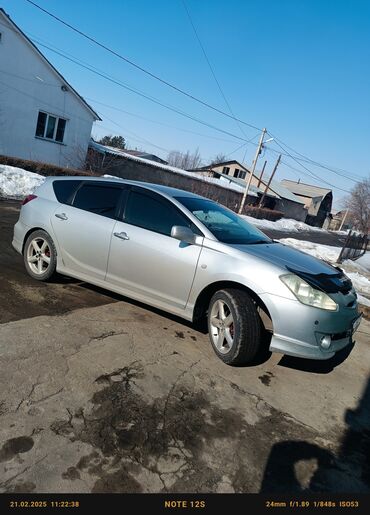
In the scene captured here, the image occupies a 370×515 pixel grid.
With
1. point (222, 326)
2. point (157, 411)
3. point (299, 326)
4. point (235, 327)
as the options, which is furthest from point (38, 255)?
point (299, 326)

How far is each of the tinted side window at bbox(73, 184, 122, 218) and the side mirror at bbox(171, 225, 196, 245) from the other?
1018 millimetres

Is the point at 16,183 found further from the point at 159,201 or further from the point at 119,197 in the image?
the point at 159,201

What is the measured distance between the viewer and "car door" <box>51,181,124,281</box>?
4.44m

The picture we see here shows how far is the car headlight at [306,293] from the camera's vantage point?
135 inches

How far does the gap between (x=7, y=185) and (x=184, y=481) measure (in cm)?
1282

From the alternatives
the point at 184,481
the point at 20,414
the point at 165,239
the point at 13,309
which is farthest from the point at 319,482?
the point at 13,309

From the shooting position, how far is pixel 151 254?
13.3ft

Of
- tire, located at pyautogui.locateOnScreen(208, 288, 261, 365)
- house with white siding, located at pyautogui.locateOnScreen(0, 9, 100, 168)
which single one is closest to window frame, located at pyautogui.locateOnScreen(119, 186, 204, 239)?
tire, located at pyautogui.locateOnScreen(208, 288, 261, 365)

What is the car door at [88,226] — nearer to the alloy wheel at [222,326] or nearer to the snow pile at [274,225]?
the alloy wheel at [222,326]

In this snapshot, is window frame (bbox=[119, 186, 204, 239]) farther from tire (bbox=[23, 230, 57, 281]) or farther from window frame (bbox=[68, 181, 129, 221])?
tire (bbox=[23, 230, 57, 281])

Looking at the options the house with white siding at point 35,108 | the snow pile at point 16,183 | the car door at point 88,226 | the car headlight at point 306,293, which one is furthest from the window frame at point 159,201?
the house with white siding at point 35,108

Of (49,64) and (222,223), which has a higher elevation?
(49,64)

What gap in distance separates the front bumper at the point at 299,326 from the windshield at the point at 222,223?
0.95 m

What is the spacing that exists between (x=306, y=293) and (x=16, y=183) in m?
12.4
